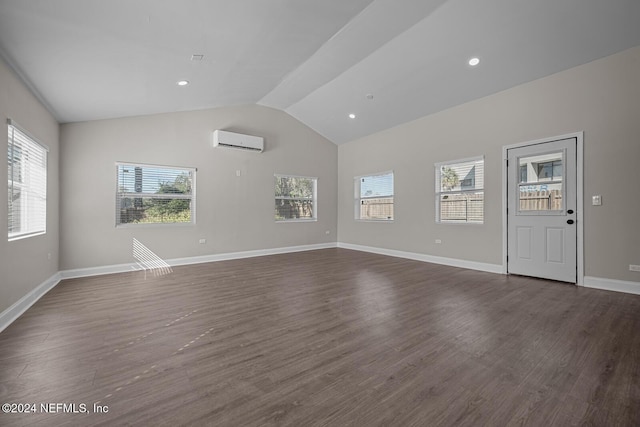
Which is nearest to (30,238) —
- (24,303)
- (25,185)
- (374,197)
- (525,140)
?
(25,185)

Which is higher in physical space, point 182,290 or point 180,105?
point 180,105

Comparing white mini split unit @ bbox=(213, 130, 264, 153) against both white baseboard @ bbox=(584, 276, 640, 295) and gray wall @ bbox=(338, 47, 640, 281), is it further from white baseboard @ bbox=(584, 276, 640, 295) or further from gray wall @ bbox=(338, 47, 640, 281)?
white baseboard @ bbox=(584, 276, 640, 295)

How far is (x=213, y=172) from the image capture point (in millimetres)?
5922

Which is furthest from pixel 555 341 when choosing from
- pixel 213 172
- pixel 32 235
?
pixel 213 172

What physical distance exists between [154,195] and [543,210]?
6.64 m

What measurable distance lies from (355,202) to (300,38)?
4.68 meters

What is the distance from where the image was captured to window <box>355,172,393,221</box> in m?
6.72

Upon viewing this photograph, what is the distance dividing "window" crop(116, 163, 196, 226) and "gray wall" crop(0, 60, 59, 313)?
0.90 metres

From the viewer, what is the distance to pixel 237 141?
19.8ft

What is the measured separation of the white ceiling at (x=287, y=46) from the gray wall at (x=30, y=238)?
195 millimetres

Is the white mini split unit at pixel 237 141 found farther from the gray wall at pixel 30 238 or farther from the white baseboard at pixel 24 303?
the white baseboard at pixel 24 303

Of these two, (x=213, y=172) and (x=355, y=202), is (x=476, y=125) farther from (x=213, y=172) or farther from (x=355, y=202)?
(x=213, y=172)

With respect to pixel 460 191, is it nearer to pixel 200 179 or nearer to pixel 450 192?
Result: pixel 450 192

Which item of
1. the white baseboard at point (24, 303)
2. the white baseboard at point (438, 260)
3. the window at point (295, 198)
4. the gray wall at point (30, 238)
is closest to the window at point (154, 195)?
the gray wall at point (30, 238)
